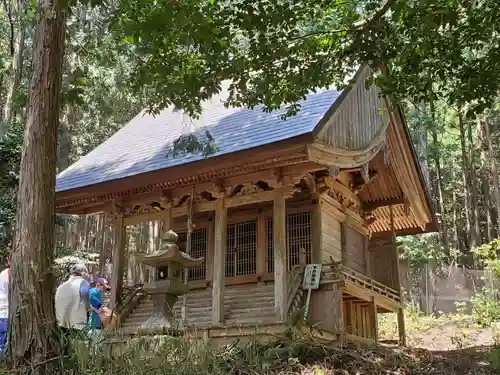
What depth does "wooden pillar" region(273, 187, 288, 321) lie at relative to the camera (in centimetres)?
876

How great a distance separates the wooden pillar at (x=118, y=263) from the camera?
11.0 metres

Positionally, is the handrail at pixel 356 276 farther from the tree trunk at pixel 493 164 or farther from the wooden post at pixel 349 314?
the tree trunk at pixel 493 164

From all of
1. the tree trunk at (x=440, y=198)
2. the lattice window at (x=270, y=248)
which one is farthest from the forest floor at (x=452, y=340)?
the tree trunk at (x=440, y=198)

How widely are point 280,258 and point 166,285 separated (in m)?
2.53

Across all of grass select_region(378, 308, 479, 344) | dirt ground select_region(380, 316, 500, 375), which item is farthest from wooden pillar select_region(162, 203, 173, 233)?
grass select_region(378, 308, 479, 344)

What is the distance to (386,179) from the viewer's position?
12516 millimetres

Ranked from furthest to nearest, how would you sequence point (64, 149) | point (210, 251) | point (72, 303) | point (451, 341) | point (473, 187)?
point (473, 187), point (64, 149), point (451, 341), point (210, 251), point (72, 303)

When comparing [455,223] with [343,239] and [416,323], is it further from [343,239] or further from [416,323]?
[343,239]

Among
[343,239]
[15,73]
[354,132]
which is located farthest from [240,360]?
[15,73]

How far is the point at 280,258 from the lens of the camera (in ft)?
29.5

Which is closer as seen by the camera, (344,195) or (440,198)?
(344,195)

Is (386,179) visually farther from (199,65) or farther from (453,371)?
(199,65)

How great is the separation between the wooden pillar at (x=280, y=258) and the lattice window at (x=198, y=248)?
9.79 feet

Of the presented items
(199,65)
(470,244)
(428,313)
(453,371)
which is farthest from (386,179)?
(470,244)
